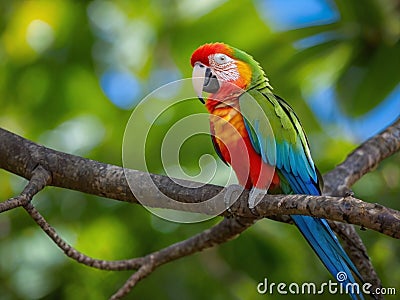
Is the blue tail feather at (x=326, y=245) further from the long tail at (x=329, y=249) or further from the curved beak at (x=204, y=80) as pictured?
the curved beak at (x=204, y=80)

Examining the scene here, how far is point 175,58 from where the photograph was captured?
2801 mm

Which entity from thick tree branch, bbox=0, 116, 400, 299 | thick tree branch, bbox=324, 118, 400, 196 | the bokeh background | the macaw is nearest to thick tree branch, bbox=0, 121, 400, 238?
thick tree branch, bbox=0, 116, 400, 299

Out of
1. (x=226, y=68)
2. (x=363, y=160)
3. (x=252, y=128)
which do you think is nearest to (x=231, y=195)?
(x=252, y=128)

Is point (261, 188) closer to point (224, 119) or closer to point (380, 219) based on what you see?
point (224, 119)

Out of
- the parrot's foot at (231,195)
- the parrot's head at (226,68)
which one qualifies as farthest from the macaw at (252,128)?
the parrot's foot at (231,195)

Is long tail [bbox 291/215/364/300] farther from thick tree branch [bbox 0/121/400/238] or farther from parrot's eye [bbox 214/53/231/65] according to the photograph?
parrot's eye [bbox 214/53/231/65]

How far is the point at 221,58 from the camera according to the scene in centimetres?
169

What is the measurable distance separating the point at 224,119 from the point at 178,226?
104 centimetres

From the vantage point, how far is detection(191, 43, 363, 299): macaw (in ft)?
5.49

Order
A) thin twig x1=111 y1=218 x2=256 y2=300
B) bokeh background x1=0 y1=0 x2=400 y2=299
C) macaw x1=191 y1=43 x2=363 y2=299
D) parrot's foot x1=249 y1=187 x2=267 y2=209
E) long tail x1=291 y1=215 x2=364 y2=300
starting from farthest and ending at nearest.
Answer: bokeh background x1=0 y1=0 x2=400 y2=299, thin twig x1=111 y1=218 x2=256 y2=300, macaw x1=191 y1=43 x2=363 y2=299, long tail x1=291 y1=215 x2=364 y2=300, parrot's foot x1=249 y1=187 x2=267 y2=209

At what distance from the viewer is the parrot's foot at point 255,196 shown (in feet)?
4.56

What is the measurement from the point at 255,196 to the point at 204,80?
442 mm

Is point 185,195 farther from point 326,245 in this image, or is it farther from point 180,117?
point 180,117

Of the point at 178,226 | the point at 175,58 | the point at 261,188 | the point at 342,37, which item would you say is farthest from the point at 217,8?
the point at 261,188
